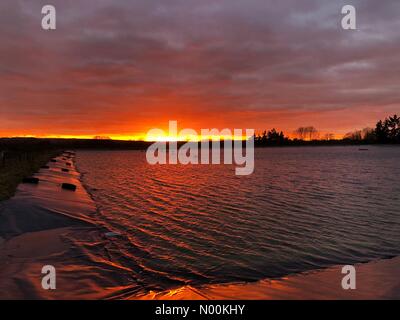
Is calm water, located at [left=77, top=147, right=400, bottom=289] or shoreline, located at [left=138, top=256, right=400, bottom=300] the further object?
calm water, located at [left=77, top=147, right=400, bottom=289]

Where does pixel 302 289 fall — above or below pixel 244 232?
below

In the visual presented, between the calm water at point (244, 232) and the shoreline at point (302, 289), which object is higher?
the calm water at point (244, 232)

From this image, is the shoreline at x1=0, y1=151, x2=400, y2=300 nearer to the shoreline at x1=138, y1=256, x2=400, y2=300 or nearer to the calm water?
the shoreline at x1=138, y1=256, x2=400, y2=300

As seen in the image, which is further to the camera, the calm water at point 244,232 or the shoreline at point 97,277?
the calm water at point 244,232

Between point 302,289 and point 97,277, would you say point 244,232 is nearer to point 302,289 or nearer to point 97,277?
point 302,289

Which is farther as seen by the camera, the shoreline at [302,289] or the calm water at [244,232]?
the calm water at [244,232]

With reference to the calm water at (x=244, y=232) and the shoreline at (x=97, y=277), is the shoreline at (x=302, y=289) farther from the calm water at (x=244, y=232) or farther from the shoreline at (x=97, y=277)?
the calm water at (x=244, y=232)

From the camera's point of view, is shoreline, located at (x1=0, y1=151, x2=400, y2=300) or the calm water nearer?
shoreline, located at (x1=0, y1=151, x2=400, y2=300)

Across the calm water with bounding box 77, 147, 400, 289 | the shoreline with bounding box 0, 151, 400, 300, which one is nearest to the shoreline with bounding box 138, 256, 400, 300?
the shoreline with bounding box 0, 151, 400, 300

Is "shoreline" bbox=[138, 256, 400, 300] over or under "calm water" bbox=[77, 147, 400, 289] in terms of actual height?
under

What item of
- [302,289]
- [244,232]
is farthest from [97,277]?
[244,232]

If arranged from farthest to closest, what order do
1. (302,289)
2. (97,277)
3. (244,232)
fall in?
(244,232) → (97,277) → (302,289)

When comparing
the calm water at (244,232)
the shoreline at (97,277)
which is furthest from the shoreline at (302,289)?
the calm water at (244,232)
